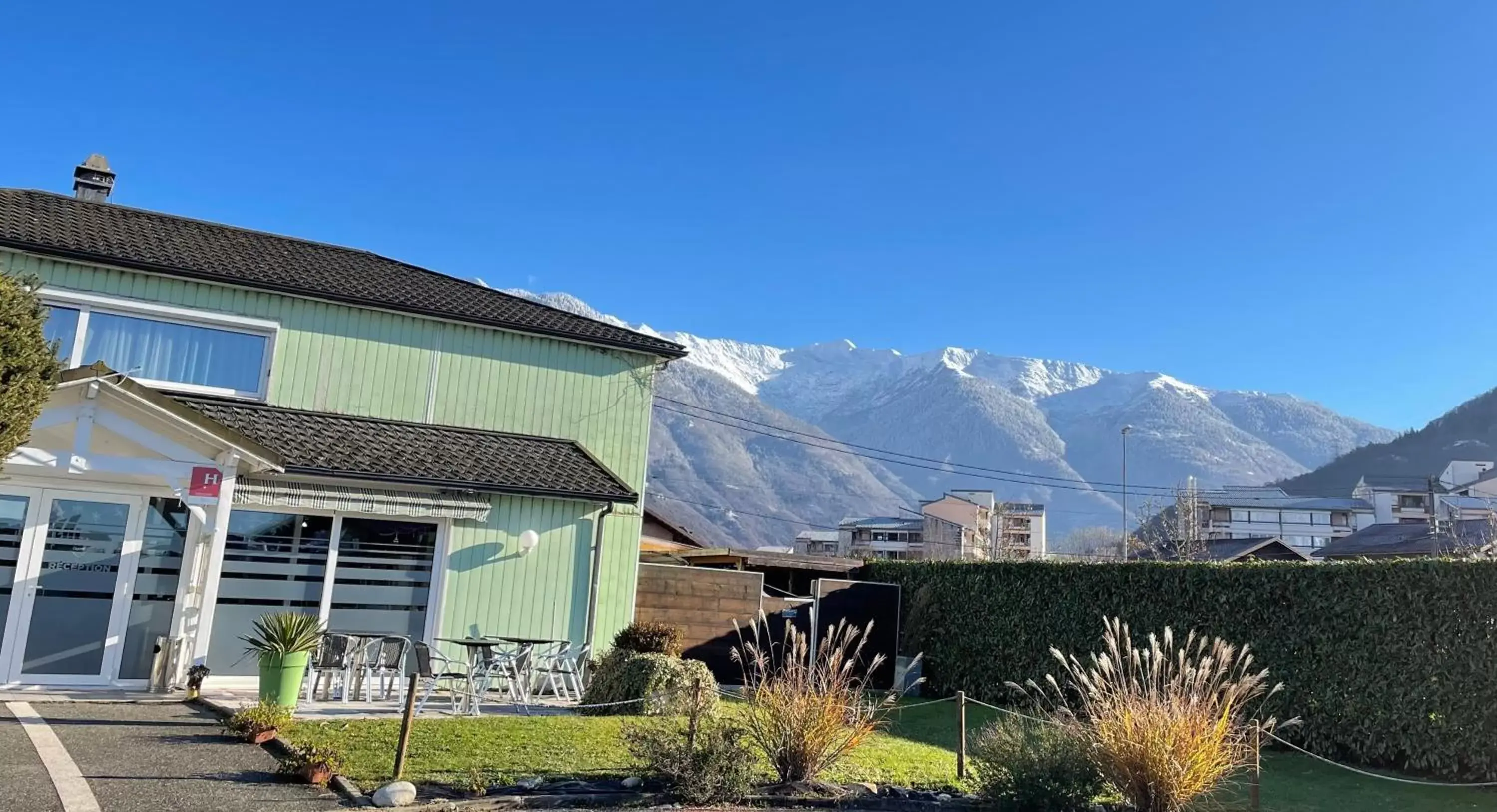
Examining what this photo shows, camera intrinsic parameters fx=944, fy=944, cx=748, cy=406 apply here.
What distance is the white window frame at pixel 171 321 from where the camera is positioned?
12742 millimetres

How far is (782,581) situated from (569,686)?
8.09m

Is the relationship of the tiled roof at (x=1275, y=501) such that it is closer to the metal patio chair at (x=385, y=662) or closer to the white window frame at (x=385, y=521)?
the white window frame at (x=385, y=521)

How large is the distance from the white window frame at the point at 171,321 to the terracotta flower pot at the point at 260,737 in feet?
21.0

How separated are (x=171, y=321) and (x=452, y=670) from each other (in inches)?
249

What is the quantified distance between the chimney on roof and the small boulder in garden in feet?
47.3

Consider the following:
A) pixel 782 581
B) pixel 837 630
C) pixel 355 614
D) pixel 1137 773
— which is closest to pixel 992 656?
pixel 837 630

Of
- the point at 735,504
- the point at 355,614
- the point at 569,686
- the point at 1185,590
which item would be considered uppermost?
the point at 735,504

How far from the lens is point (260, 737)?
852 centimetres

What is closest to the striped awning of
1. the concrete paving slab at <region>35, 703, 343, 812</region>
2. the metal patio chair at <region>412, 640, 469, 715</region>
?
the metal patio chair at <region>412, 640, 469, 715</region>

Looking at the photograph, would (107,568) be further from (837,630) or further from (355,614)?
(837,630)

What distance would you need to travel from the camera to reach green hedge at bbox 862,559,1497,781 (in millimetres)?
9711

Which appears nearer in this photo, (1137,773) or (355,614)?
(1137,773)

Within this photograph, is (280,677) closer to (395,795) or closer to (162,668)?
(162,668)

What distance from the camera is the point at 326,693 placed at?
11.3 m
